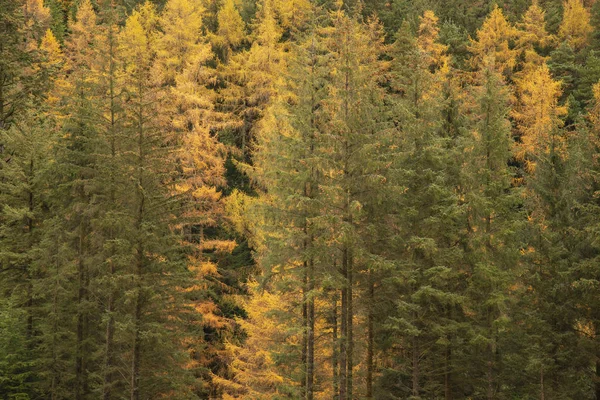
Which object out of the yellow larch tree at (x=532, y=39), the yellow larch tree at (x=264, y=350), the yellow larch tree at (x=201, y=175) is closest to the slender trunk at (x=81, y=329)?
the yellow larch tree at (x=264, y=350)

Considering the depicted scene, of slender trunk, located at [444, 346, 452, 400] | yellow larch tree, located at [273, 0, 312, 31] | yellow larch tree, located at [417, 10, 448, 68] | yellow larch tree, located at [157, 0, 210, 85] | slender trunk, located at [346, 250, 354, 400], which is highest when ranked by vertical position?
yellow larch tree, located at [273, 0, 312, 31]

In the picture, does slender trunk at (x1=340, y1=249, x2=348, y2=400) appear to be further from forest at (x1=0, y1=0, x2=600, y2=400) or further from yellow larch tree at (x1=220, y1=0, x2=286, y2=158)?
yellow larch tree at (x1=220, y1=0, x2=286, y2=158)

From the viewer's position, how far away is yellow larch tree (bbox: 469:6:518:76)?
49.9m

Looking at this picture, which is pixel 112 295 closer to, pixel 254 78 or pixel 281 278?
pixel 281 278

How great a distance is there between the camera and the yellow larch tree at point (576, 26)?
178 feet

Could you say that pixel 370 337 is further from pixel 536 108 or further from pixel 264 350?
pixel 536 108

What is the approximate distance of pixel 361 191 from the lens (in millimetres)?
20906

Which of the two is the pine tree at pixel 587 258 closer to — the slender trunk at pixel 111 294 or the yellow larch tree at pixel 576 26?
the slender trunk at pixel 111 294

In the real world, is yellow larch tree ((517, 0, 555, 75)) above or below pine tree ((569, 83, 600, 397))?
above

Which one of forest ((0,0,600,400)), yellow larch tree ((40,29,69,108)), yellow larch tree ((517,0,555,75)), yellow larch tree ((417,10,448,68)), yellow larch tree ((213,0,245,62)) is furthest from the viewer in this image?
yellow larch tree ((517,0,555,75))

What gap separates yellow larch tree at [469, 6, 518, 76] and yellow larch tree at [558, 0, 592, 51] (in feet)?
19.0

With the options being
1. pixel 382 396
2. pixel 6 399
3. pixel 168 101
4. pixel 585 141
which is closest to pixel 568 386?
pixel 382 396

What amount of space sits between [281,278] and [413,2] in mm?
47266

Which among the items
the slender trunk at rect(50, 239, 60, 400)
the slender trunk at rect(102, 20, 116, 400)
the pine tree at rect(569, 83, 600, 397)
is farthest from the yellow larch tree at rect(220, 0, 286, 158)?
the pine tree at rect(569, 83, 600, 397)
